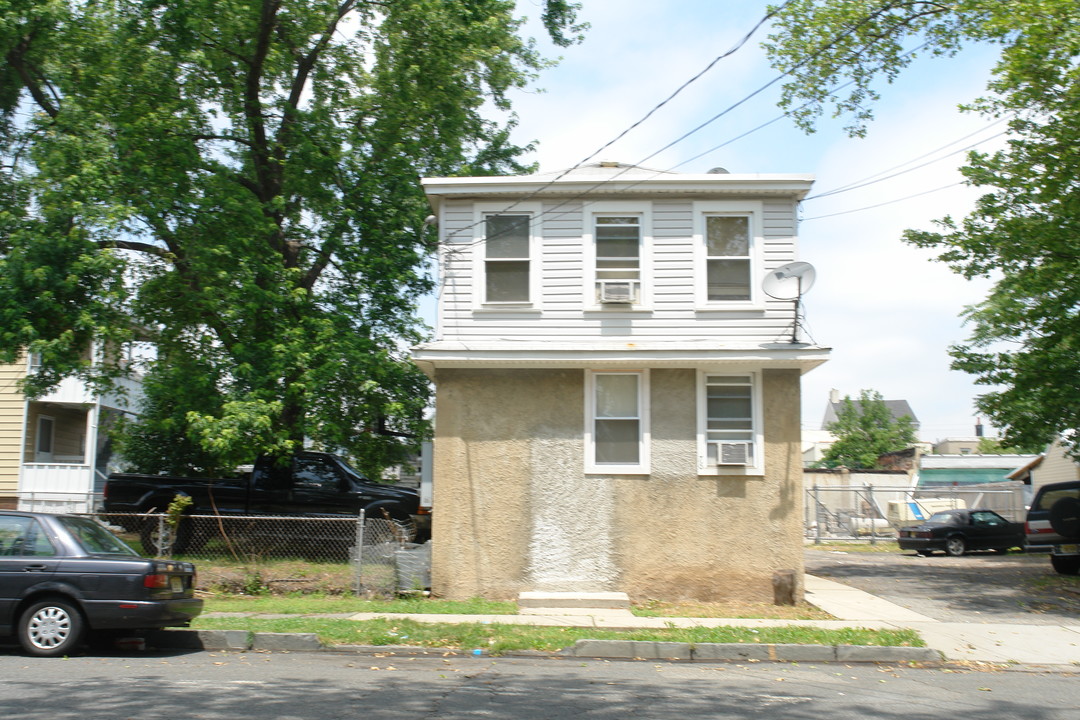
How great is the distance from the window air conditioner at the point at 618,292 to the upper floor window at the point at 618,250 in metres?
0.11

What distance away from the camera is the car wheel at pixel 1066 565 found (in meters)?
18.0

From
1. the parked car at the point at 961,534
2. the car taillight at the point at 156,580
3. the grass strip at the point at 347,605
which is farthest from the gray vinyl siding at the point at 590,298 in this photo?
the parked car at the point at 961,534

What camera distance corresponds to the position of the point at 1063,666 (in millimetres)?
10078

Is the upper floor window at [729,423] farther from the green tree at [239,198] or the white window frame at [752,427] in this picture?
the green tree at [239,198]

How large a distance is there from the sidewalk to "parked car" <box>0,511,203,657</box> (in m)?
2.80

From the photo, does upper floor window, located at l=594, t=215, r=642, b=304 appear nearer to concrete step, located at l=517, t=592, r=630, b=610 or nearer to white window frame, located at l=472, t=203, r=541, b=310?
white window frame, located at l=472, t=203, r=541, b=310

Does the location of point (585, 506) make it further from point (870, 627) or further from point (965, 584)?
point (965, 584)

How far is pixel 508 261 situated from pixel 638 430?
3.40 meters

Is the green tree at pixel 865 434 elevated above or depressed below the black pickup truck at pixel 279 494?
above

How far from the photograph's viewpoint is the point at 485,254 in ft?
47.6

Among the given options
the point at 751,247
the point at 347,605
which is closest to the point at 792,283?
the point at 751,247

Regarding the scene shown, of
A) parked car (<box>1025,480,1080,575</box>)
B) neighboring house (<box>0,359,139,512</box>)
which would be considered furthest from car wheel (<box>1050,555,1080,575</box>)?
neighboring house (<box>0,359,139,512</box>)

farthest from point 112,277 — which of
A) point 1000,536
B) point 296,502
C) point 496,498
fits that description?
point 1000,536

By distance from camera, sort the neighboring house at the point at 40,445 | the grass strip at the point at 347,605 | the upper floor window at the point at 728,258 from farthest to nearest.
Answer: the neighboring house at the point at 40,445 → the upper floor window at the point at 728,258 → the grass strip at the point at 347,605
